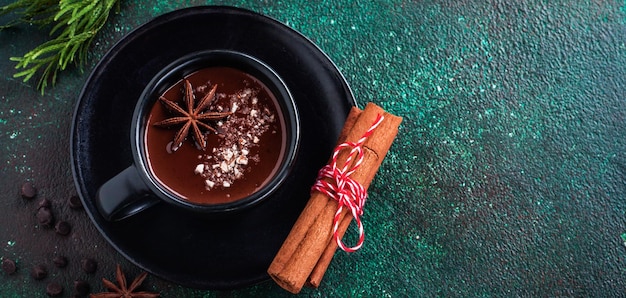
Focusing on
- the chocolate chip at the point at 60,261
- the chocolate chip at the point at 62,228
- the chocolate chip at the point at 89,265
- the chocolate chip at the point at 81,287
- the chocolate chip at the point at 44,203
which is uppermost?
the chocolate chip at the point at 44,203

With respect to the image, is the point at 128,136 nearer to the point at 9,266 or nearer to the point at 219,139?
the point at 219,139

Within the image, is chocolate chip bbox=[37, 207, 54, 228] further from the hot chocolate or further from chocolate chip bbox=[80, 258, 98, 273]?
the hot chocolate

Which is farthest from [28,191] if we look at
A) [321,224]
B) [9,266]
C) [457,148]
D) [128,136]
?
[457,148]

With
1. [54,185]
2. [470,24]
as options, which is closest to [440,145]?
[470,24]

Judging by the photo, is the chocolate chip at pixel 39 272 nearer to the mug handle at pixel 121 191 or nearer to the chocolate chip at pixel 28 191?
the chocolate chip at pixel 28 191

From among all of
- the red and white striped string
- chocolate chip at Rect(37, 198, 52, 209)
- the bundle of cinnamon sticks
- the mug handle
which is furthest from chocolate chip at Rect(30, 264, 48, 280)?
the red and white striped string

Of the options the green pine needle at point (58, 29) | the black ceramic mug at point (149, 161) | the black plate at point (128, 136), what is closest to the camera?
the black ceramic mug at point (149, 161)

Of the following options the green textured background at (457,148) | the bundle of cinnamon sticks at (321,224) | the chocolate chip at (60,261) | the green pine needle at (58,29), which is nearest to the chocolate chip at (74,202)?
the green textured background at (457,148)
